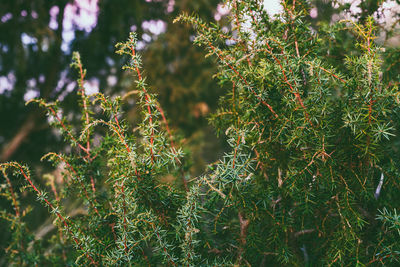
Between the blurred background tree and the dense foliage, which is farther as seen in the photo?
the blurred background tree

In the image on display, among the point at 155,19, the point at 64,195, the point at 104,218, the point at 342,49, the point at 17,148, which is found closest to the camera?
the point at 104,218

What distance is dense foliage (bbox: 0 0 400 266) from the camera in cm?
73

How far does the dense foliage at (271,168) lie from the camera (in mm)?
734

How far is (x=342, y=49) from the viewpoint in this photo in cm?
117

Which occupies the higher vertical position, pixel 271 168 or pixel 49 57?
pixel 49 57

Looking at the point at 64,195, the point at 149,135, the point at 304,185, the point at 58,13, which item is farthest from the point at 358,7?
the point at 58,13

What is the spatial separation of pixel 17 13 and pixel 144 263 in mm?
2733

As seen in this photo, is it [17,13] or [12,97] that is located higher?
[17,13]

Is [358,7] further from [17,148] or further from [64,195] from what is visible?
[17,148]

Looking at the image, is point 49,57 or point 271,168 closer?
point 271,168

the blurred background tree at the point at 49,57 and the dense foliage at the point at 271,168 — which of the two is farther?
the blurred background tree at the point at 49,57

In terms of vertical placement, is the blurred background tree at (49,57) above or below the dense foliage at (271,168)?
above

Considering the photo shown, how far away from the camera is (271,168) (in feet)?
3.01

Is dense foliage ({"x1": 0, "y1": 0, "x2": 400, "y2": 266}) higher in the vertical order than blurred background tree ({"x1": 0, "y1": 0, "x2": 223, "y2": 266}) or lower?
lower
